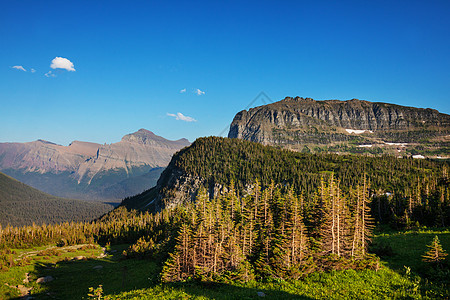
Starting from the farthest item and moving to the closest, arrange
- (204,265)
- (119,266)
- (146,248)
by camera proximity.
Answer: (146,248), (119,266), (204,265)

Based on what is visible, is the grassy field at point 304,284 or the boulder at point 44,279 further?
the boulder at point 44,279

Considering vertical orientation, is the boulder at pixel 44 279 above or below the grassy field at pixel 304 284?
below

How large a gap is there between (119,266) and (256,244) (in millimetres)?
59142

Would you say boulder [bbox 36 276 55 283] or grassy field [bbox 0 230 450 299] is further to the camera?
boulder [bbox 36 276 55 283]

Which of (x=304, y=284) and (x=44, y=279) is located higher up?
(x=304, y=284)

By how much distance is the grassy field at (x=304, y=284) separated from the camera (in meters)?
22.4

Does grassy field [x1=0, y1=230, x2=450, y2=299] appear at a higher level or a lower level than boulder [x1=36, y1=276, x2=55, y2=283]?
higher

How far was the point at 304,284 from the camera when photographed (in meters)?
25.4

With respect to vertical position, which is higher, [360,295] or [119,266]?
[360,295]

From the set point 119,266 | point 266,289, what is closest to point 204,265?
point 266,289

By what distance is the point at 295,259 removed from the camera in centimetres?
2967

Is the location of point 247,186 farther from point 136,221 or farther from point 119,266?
point 119,266

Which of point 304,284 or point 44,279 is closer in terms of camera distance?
point 304,284

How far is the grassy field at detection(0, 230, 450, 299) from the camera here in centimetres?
2244
